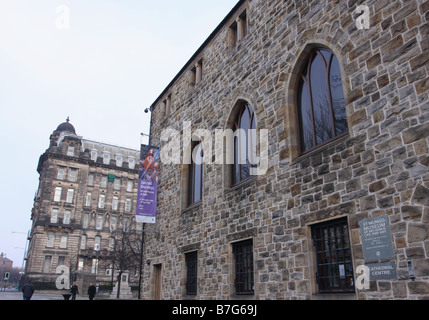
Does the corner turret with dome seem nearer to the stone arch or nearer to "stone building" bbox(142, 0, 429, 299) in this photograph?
"stone building" bbox(142, 0, 429, 299)

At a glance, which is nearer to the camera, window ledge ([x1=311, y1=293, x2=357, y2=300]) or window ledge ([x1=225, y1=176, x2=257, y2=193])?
window ledge ([x1=311, y1=293, x2=357, y2=300])

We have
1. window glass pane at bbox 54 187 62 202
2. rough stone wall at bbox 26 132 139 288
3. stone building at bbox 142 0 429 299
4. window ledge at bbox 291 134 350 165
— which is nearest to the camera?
stone building at bbox 142 0 429 299

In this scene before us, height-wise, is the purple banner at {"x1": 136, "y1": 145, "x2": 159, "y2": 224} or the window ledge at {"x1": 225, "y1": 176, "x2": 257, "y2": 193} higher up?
the purple banner at {"x1": 136, "y1": 145, "x2": 159, "y2": 224}

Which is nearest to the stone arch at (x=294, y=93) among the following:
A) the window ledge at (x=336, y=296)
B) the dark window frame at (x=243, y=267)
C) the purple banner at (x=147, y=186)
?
the dark window frame at (x=243, y=267)

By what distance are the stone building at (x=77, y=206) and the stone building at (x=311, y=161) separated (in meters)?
42.9

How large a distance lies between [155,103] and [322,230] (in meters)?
13.5

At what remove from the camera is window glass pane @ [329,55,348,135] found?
311 inches

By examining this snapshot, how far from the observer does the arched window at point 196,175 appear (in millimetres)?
13820

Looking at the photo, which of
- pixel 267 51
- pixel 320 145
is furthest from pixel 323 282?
pixel 267 51

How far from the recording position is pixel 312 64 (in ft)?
29.7

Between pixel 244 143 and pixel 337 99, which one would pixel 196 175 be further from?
pixel 337 99

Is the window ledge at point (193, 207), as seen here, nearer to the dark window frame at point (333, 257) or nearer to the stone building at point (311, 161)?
the stone building at point (311, 161)

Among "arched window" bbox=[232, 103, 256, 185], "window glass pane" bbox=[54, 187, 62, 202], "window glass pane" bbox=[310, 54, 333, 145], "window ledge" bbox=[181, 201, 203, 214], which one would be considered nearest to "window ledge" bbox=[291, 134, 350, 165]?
"window glass pane" bbox=[310, 54, 333, 145]
